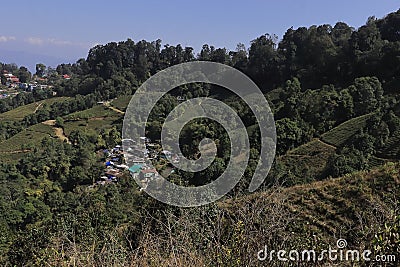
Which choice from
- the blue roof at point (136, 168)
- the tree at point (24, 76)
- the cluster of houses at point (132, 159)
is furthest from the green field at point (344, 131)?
the tree at point (24, 76)

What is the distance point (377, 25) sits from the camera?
22719 mm

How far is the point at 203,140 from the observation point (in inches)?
574

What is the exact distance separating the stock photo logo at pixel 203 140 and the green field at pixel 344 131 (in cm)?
227

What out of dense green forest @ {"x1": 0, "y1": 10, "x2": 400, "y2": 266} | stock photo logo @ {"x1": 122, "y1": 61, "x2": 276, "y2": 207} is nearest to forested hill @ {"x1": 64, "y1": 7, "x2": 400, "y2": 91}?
dense green forest @ {"x1": 0, "y1": 10, "x2": 400, "y2": 266}

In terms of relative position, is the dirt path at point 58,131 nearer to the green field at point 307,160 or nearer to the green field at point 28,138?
the green field at point 28,138

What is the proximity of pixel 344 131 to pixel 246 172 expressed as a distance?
221 inches

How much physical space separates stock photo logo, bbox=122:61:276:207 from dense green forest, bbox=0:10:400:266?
321 millimetres

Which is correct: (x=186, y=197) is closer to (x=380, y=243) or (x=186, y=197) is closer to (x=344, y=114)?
(x=380, y=243)

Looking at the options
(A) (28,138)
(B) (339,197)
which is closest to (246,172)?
(B) (339,197)

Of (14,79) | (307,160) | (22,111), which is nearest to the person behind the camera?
(307,160)

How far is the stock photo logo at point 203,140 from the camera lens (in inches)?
246

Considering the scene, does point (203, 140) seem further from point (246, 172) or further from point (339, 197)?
point (339, 197)

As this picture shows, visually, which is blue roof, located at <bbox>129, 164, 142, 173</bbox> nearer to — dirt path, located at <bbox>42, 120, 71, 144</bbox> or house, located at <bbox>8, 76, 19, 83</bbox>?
dirt path, located at <bbox>42, 120, 71, 144</bbox>

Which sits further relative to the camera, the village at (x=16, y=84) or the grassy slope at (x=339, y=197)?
the village at (x=16, y=84)
